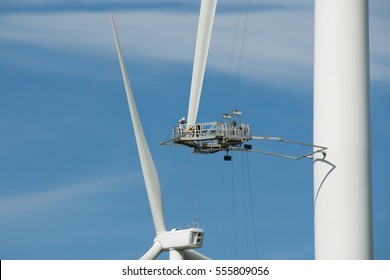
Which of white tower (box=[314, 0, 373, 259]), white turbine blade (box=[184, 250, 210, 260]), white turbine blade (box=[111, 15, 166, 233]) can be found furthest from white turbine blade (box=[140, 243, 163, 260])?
white tower (box=[314, 0, 373, 259])

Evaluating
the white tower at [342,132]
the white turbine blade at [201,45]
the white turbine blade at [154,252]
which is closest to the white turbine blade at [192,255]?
the white turbine blade at [154,252]

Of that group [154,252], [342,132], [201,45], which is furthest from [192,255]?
[342,132]

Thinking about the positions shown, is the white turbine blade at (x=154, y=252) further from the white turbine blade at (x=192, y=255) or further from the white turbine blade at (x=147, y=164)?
the white turbine blade at (x=192, y=255)

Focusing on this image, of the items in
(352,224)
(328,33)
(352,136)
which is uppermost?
(328,33)

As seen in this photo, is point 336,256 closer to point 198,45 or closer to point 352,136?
point 352,136

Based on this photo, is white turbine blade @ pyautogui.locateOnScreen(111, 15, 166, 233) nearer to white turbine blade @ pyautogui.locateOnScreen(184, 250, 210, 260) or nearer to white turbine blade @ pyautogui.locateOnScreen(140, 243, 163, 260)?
white turbine blade @ pyautogui.locateOnScreen(140, 243, 163, 260)

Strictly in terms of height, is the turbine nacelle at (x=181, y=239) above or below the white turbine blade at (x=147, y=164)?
below
